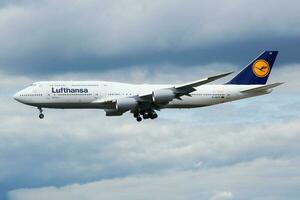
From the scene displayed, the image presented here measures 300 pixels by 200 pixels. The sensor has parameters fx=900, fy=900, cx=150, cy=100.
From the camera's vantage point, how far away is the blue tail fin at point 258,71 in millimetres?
138375

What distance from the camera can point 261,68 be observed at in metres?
140

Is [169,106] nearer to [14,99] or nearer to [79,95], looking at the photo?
[79,95]

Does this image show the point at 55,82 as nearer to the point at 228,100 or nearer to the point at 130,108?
the point at 130,108

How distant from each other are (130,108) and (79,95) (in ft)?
24.1

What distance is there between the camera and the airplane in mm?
125188

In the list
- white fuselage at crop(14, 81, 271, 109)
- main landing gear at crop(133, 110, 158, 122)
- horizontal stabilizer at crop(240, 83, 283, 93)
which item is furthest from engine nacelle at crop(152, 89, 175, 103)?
horizontal stabilizer at crop(240, 83, 283, 93)

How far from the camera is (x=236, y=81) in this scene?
453ft

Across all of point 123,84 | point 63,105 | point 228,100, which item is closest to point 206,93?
point 228,100

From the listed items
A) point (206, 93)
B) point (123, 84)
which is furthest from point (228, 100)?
point (123, 84)

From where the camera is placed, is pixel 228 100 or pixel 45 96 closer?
pixel 45 96

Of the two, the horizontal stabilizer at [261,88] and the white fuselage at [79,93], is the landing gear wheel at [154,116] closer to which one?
the white fuselage at [79,93]

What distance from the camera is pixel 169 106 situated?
432 feet

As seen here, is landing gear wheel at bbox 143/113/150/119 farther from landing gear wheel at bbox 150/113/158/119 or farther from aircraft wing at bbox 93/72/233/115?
aircraft wing at bbox 93/72/233/115

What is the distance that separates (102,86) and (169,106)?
10602 mm
